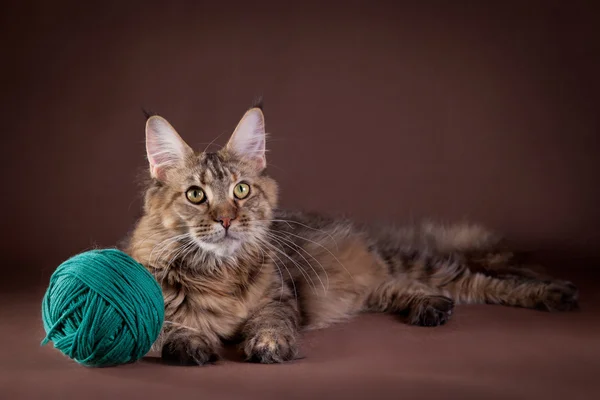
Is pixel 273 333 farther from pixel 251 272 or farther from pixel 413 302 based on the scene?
pixel 413 302

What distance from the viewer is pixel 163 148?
3.27 meters

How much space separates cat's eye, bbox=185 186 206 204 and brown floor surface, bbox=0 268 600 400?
0.66 metres

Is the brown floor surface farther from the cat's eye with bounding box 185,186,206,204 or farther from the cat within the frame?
the cat's eye with bounding box 185,186,206,204

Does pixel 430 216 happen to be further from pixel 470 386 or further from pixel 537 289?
pixel 470 386

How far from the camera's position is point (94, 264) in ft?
8.96

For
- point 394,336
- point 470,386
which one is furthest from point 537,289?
point 470,386

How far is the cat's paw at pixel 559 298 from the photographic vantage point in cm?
374

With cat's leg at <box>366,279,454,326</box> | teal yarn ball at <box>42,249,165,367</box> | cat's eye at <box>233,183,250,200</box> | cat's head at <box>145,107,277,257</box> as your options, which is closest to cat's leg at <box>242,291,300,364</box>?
cat's head at <box>145,107,277,257</box>

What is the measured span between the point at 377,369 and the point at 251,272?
32.3 inches

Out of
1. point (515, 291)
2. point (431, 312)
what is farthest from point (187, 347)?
point (515, 291)

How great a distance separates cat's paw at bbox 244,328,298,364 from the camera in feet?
9.46

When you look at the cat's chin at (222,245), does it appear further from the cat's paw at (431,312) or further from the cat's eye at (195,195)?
the cat's paw at (431,312)

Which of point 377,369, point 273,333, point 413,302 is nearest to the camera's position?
point 377,369

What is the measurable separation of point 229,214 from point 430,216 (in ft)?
6.74
